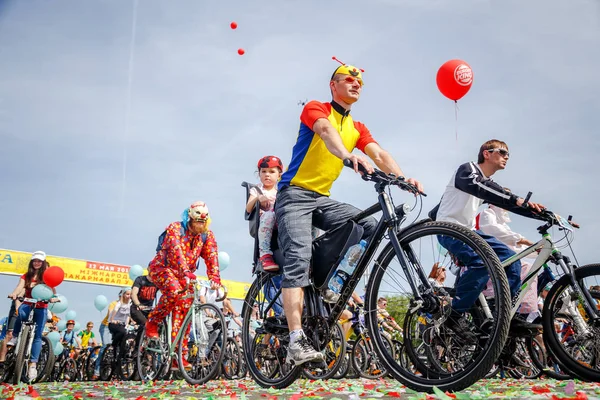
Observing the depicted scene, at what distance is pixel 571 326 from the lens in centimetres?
404

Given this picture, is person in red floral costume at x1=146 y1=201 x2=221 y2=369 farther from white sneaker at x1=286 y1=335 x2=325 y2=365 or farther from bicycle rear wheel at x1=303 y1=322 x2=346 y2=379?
white sneaker at x1=286 y1=335 x2=325 y2=365

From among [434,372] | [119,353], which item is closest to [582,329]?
[434,372]

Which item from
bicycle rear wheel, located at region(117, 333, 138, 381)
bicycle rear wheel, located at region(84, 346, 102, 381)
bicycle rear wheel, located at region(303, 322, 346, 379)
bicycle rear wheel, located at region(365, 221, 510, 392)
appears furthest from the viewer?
bicycle rear wheel, located at region(84, 346, 102, 381)

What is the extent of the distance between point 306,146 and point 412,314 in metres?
1.44

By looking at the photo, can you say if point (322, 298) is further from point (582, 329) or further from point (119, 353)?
point (119, 353)

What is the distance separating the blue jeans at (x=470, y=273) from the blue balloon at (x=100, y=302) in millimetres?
18446

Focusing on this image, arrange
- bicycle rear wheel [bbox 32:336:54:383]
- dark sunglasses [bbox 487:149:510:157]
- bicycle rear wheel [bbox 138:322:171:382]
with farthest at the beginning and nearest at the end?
bicycle rear wheel [bbox 32:336:54:383]
bicycle rear wheel [bbox 138:322:171:382]
dark sunglasses [bbox 487:149:510:157]

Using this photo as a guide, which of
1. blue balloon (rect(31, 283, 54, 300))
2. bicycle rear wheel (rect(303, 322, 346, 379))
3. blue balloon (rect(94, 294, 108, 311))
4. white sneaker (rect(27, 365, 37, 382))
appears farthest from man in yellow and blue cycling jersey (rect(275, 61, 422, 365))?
blue balloon (rect(94, 294, 108, 311))

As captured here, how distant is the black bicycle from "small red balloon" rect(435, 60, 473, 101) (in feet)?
18.9

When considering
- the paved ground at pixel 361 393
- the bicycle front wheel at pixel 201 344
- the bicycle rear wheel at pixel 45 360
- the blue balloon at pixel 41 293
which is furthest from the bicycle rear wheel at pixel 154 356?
the bicycle rear wheel at pixel 45 360

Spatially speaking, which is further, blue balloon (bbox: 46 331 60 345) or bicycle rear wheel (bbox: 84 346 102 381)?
blue balloon (bbox: 46 331 60 345)

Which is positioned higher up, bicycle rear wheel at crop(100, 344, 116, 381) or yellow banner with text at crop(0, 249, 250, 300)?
yellow banner with text at crop(0, 249, 250, 300)

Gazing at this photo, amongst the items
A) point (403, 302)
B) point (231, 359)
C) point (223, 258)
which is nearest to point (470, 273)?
point (403, 302)

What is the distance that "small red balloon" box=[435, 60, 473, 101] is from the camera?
8820 mm
